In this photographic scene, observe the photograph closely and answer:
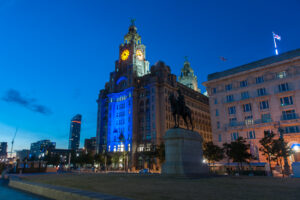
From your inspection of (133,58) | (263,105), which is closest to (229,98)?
(263,105)

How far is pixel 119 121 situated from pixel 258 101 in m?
77.8

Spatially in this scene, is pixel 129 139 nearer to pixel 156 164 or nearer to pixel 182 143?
pixel 156 164

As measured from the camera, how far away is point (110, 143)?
11925cm

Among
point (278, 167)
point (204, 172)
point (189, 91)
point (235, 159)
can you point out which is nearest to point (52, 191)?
point (204, 172)

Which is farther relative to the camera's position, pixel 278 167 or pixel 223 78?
pixel 223 78

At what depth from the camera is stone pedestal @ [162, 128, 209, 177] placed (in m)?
24.0

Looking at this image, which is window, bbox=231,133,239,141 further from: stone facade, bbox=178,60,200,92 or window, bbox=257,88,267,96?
stone facade, bbox=178,60,200,92

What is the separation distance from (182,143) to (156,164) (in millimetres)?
77789

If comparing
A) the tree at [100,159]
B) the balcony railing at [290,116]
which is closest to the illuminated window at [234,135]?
the balcony railing at [290,116]

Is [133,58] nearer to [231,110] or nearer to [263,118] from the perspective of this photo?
[231,110]

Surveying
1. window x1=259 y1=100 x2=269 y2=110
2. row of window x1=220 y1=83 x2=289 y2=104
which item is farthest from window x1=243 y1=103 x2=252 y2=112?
window x1=259 y1=100 x2=269 y2=110

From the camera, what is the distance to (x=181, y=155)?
24.5m

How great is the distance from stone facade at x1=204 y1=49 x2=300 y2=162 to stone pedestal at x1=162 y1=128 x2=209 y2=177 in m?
33.6

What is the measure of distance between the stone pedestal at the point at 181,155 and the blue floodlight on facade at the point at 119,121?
85697 millimetres
